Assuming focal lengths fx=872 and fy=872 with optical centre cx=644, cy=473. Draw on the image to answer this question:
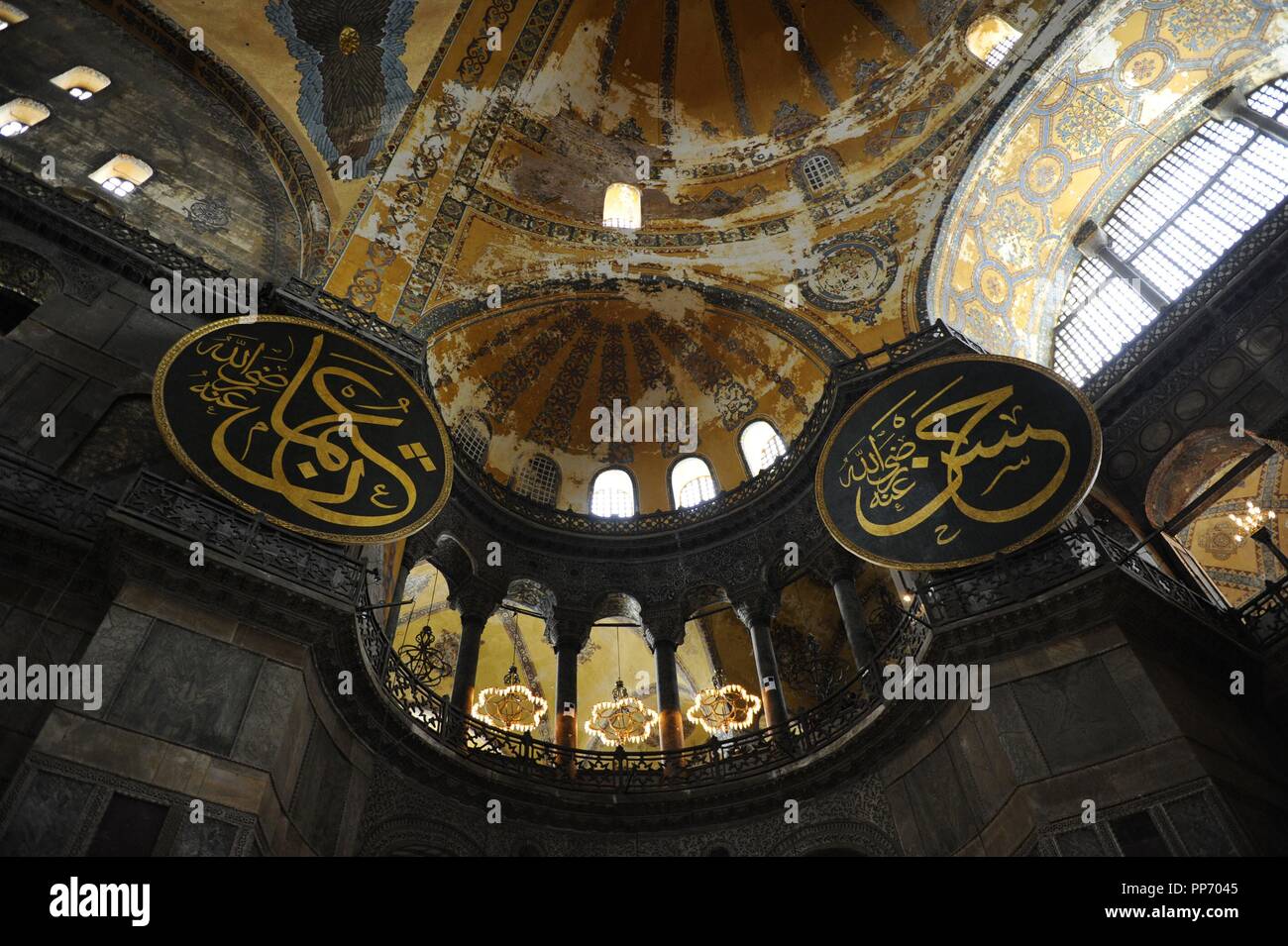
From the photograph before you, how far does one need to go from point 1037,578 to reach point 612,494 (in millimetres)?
6871

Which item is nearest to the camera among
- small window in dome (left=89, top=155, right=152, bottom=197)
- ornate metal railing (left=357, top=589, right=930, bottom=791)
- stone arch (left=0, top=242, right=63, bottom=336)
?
ornate metal railing (left=357, top=589, right=930, bottom=791)

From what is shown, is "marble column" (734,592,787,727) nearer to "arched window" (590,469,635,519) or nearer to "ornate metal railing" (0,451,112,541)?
"arched window" (590,469,635,519)

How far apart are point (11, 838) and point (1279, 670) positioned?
406 inches

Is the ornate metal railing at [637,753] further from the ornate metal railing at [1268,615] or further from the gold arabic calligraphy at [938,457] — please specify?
the ornate metal railing at [1268,615]

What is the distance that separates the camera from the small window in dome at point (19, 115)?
440 inches

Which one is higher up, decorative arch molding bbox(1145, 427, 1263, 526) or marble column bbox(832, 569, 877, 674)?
decorative arch molding bbox(1145, 427, 1263, 526)

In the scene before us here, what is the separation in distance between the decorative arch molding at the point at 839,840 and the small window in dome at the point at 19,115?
12645 mm

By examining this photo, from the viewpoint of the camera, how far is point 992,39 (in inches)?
507

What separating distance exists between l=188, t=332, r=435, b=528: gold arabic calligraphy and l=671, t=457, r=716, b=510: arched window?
16.6 ft

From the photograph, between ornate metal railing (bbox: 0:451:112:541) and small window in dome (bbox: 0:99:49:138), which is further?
small window in dome (bbox: 0:99:49:138)

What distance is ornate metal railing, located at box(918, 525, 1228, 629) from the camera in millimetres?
7938

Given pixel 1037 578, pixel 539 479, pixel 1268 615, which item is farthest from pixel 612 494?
pixel 1268 615

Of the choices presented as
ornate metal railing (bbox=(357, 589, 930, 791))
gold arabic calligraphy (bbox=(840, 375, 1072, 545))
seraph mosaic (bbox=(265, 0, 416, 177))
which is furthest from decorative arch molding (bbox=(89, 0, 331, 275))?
gold arabic calligraphy (bbox=(840, 375, 1072, 545))
